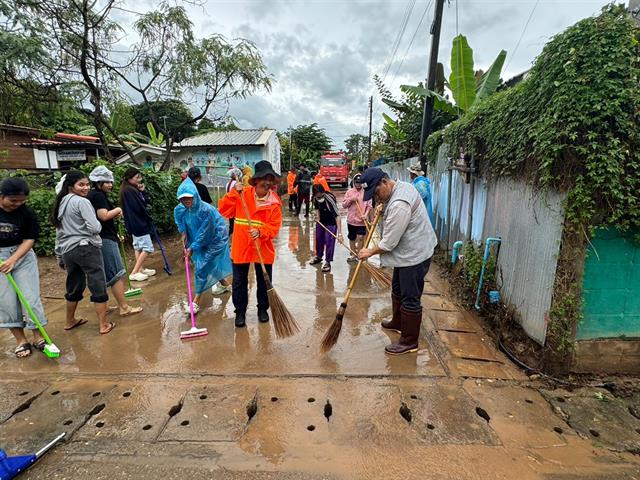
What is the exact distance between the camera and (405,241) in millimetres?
3297

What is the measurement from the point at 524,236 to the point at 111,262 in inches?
175

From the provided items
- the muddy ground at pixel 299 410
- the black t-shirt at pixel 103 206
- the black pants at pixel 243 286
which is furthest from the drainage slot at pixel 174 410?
the black t-shirt at pixel 103 206

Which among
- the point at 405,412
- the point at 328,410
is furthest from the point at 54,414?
the point at 405,412

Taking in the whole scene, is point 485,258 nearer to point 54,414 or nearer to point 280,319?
point 280,319

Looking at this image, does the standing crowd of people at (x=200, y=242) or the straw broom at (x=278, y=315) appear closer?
the standing crowd of people at (x=200, y=242)

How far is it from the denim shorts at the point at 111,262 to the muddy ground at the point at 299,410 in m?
0.55

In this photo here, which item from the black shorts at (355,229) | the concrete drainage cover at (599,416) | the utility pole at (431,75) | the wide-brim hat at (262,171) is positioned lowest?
the concrete drainage cover at (599,416)

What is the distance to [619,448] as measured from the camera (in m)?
2.25

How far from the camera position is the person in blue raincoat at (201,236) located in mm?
4223

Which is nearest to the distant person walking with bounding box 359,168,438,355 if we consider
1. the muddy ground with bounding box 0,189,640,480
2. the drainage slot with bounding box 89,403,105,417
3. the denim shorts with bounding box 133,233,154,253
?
the muddy ground with bounding box 0,189,640,480

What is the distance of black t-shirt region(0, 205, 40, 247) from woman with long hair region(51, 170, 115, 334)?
214mm

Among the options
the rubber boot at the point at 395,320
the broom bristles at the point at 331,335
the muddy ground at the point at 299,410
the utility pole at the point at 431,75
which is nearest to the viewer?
the muddy ground at the point at 299,410

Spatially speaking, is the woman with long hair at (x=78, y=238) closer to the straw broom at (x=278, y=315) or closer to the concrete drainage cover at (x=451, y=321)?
the straw broom at (x=278, y=315)

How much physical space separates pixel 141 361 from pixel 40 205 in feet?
14.7
